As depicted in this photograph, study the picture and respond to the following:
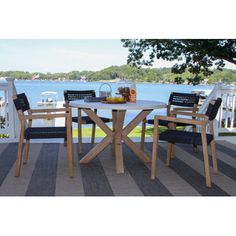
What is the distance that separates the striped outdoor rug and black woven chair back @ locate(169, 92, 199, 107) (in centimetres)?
74

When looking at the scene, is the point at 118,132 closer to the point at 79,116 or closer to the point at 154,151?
the point at 154,151

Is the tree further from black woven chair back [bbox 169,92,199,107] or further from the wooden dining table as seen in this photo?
the wooden dining table

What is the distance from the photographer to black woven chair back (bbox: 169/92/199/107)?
488 centimetres

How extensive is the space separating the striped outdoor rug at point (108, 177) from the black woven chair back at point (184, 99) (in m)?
0.74

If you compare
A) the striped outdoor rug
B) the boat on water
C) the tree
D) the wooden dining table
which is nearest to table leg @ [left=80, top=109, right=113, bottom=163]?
the wooden dining table

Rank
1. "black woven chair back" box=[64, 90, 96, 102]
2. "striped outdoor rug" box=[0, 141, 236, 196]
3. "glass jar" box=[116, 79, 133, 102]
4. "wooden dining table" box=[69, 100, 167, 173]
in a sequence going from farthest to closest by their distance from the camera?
"black woven chair back" box=[64, 90, 96, 102]
"glass jar" box=[116, 79, 133, 102]
"wooden dining table" box=[69, 100, 167, 173]
"striped outdoor rug" box=[0, 141, 236, 196]

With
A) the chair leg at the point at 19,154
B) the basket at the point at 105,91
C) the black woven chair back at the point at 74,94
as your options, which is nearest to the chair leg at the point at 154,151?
the basket at the point at 105,91

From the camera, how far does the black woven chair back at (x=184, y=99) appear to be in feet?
16.0

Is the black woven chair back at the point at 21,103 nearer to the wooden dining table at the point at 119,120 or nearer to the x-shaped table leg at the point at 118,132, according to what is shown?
the wooden dining table at the point at 119,120

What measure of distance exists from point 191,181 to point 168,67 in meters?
6.54

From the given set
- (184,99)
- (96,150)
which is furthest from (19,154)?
(184,99)

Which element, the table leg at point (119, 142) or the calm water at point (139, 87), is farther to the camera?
the calm water at point (139, 87)

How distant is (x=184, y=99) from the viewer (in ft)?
16.2
